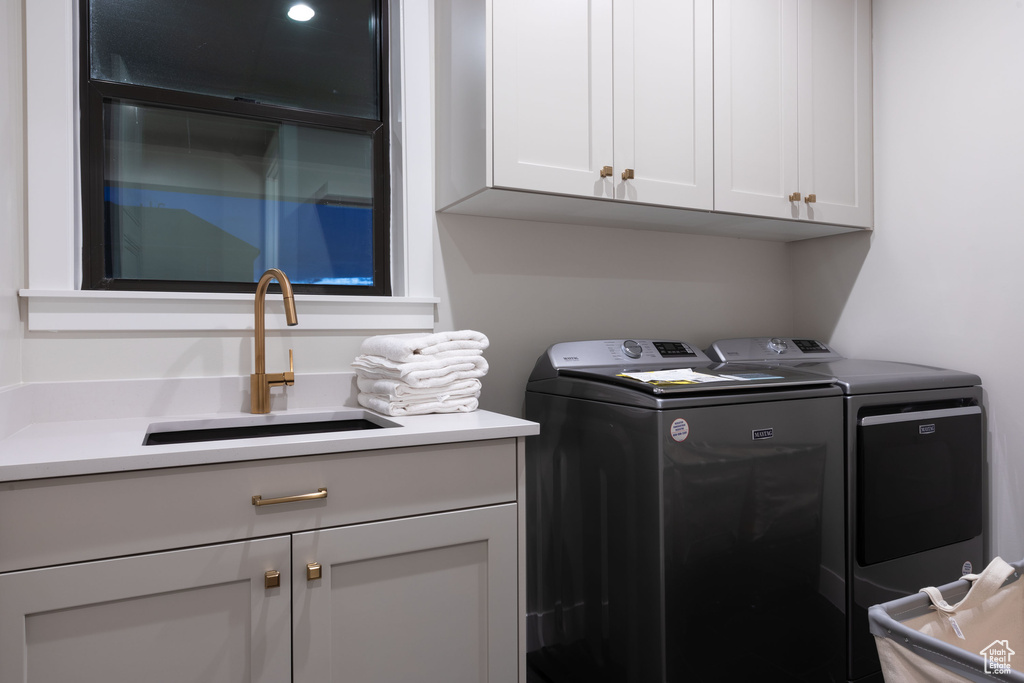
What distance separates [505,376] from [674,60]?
3.48 ft

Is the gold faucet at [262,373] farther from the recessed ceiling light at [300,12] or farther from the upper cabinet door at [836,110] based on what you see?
the upper cabinet door at [836,110]

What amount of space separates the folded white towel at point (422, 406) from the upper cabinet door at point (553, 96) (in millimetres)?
559

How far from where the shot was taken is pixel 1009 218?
1.88 meters

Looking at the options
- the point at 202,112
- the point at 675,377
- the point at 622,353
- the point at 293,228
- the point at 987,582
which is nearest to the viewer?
the point at 987,582

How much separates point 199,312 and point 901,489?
6.48 feet

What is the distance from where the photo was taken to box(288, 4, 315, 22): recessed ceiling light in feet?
6.09

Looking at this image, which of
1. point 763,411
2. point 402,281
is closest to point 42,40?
point 402,281

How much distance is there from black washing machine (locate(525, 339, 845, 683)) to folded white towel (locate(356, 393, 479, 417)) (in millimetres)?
310

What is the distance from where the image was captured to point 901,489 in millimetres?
1771

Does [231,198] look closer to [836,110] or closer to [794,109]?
[794,109]

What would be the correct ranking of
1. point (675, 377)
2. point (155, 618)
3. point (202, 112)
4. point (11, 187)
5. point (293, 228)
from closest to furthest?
point (155, 618)
point (11, 187)
point (675, 377)
point (202, 112)
point (293, 228)

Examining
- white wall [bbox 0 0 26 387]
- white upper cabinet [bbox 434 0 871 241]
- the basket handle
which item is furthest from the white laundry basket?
white wall [bbox 0 0 26 387]

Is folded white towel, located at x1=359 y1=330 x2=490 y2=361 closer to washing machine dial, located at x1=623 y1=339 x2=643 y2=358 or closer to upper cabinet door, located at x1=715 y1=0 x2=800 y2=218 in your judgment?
washing machine dial, located at x1=623 y1=339 x2=643 y2=358

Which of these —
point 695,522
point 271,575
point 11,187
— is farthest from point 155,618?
point 695,522
